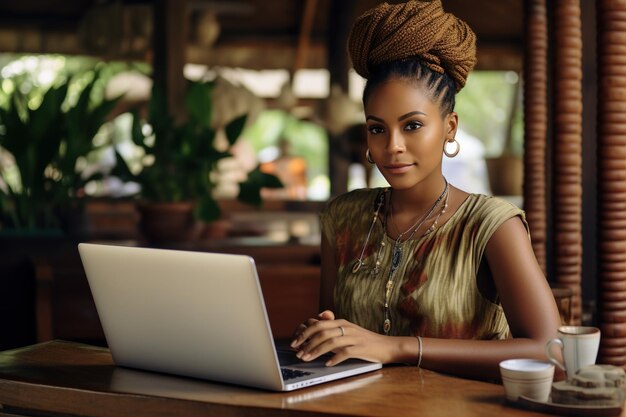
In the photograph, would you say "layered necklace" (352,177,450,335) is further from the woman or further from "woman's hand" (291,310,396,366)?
"woman's hand" (291,310,396,366)

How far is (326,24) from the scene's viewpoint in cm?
798

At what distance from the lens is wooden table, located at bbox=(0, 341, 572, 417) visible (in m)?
1.50

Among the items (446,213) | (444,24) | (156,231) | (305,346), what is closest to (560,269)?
(446,213)

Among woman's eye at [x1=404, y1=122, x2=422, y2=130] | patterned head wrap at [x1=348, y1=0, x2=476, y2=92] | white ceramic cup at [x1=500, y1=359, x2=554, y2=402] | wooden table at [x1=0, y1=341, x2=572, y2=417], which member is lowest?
wooden table at [x1=0, y1=341, x2=572, y2=417]

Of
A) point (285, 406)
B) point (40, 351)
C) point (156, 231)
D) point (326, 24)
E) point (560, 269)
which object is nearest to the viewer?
point (285, 406)

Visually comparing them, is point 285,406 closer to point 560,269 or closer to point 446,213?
point 446,213

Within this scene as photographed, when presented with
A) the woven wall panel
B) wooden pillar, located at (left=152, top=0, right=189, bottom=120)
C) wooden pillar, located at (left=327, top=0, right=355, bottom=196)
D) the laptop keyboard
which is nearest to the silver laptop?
the laptop keyboard

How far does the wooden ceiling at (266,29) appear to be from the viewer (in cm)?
735

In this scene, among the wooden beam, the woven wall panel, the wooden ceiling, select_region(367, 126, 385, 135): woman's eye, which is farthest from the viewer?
the wooden beam

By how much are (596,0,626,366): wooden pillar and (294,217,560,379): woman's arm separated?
0.97ft

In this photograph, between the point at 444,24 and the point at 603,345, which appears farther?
the point at 603,345

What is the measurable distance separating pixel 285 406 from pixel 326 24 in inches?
264

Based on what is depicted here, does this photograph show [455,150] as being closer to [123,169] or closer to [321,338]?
[321,338]

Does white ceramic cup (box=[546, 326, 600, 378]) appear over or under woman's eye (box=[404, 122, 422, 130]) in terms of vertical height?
under
